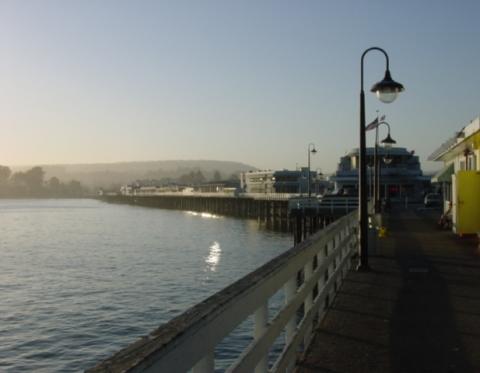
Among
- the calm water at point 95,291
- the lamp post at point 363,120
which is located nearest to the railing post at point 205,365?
the lamp post at point 363,120

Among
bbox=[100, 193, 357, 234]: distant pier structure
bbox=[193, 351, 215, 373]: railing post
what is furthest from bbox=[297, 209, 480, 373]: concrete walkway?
bbox=[100, 193, 357, 234]: distant pier structure

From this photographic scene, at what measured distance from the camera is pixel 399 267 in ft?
42.9

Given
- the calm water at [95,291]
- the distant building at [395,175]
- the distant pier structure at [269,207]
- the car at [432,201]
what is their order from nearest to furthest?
the calm water at [95,291]
the distant pier structure at [269,207]
the car at [432,201]
the distant building at [395,175]

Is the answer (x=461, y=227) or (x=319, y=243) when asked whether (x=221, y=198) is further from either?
(x=319, y=243)

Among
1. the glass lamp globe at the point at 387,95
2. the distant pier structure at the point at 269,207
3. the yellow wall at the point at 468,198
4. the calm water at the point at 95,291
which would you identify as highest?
the glass lamp globe at the point at 387,95

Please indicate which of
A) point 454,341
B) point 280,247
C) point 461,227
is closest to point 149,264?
point 280,247

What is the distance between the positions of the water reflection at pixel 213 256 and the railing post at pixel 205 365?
27.6 m

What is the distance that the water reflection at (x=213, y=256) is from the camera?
32.8 meters

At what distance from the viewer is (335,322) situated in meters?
7.53

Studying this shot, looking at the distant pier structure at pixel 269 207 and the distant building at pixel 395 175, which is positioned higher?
the distant building at pixel 395 175

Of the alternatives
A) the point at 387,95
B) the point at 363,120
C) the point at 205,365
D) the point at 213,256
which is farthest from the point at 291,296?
the point at 213,256

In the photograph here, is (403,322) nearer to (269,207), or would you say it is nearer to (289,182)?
(269,207)

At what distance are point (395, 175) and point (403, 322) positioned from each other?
238 ft

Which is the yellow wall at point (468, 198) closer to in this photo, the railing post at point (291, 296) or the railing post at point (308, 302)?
the railing post at point (308, 302)
